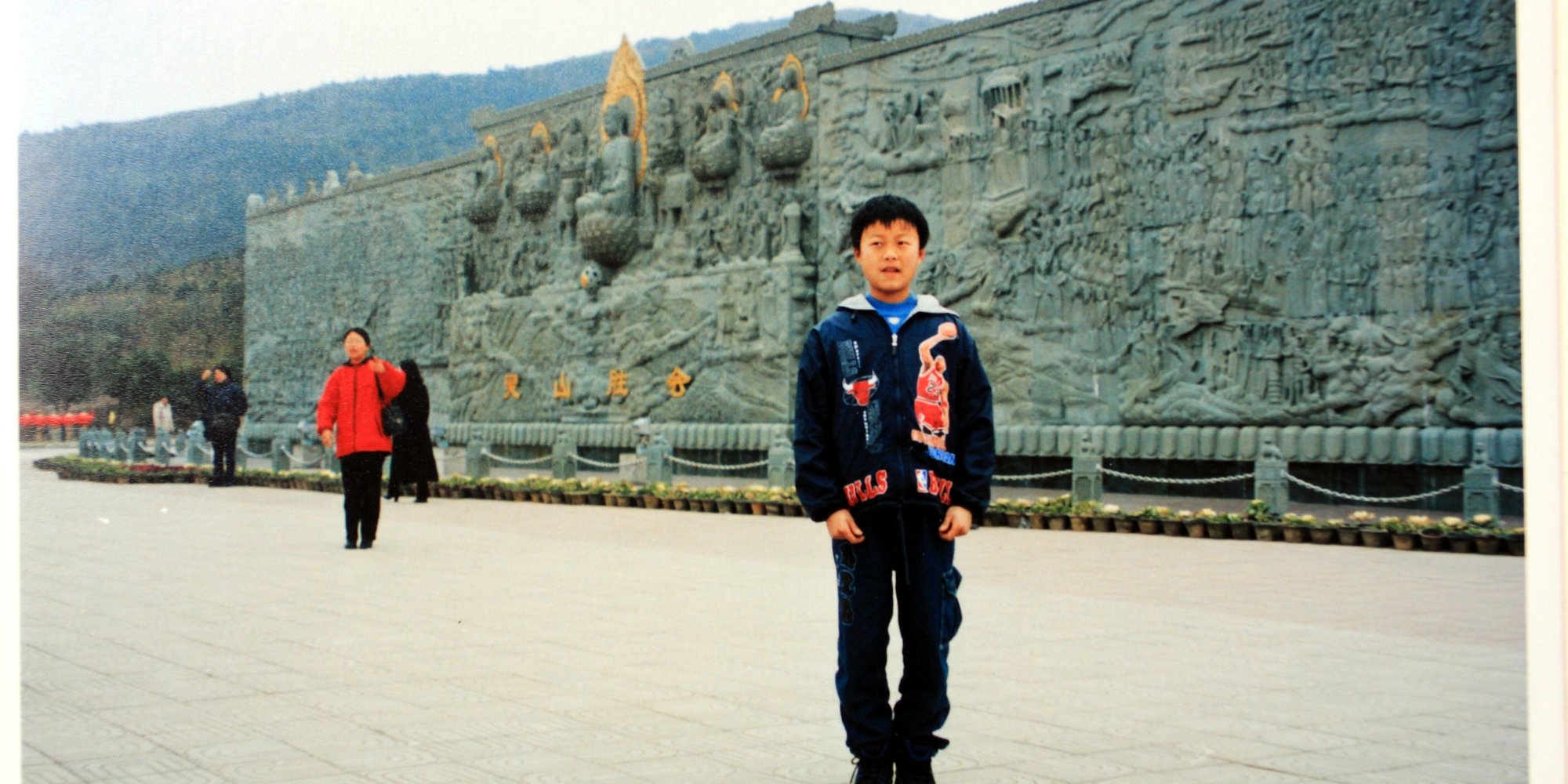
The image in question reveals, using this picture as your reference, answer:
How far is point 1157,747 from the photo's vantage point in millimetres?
4250

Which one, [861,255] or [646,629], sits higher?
[861,255]

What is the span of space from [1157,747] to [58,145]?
3798 mm

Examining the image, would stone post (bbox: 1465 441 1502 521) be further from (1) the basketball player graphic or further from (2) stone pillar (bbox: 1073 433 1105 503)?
(1) the basketball player graphic

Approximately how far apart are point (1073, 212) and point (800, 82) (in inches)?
198

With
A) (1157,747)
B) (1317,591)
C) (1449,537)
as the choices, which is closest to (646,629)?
(1157,747)

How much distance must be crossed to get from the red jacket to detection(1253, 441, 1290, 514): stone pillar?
670 centimetres

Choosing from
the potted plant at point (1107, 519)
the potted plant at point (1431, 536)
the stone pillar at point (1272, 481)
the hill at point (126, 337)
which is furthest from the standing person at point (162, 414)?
the potted plant at point (1431, 536)

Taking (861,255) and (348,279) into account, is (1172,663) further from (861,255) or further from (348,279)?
(348,279)

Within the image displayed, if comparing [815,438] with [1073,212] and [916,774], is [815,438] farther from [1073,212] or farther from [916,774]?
[1073,212]

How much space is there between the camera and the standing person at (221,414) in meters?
12.1

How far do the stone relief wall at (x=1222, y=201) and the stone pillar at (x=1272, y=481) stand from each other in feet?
6.84

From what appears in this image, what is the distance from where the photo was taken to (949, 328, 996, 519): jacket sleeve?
377 cm

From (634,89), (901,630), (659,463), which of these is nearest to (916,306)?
(901,630)

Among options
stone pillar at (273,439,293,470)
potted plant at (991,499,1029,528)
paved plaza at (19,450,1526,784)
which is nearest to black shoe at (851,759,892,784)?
paved plaza at (19,450,1526,784)
